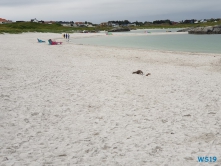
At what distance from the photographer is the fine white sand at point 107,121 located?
520cm

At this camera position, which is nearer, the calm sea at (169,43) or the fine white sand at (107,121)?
the fine white sand at (107,121)

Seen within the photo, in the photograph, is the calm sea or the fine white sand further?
the calm sea

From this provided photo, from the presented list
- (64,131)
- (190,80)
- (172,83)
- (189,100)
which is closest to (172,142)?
(64,131)

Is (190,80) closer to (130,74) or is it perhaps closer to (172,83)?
(172,83)

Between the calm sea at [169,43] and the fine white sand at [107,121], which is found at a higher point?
the calm sea at [169,43]

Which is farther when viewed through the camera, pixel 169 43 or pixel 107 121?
pixel 169 43

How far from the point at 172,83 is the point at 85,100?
5.77 meters

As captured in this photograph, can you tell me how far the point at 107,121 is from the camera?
7.17 meters

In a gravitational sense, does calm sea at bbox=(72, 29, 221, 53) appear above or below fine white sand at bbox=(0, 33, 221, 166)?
above

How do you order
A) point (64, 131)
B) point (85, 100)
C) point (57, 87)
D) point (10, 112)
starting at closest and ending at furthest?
point (64, 131) < point (10, 112) < point (85, 100) < point (57, 87)

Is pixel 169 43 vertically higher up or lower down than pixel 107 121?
higher up

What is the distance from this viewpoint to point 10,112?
25.1 feet

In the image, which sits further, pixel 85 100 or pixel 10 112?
pixel 85 100

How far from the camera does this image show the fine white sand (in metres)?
5.20
